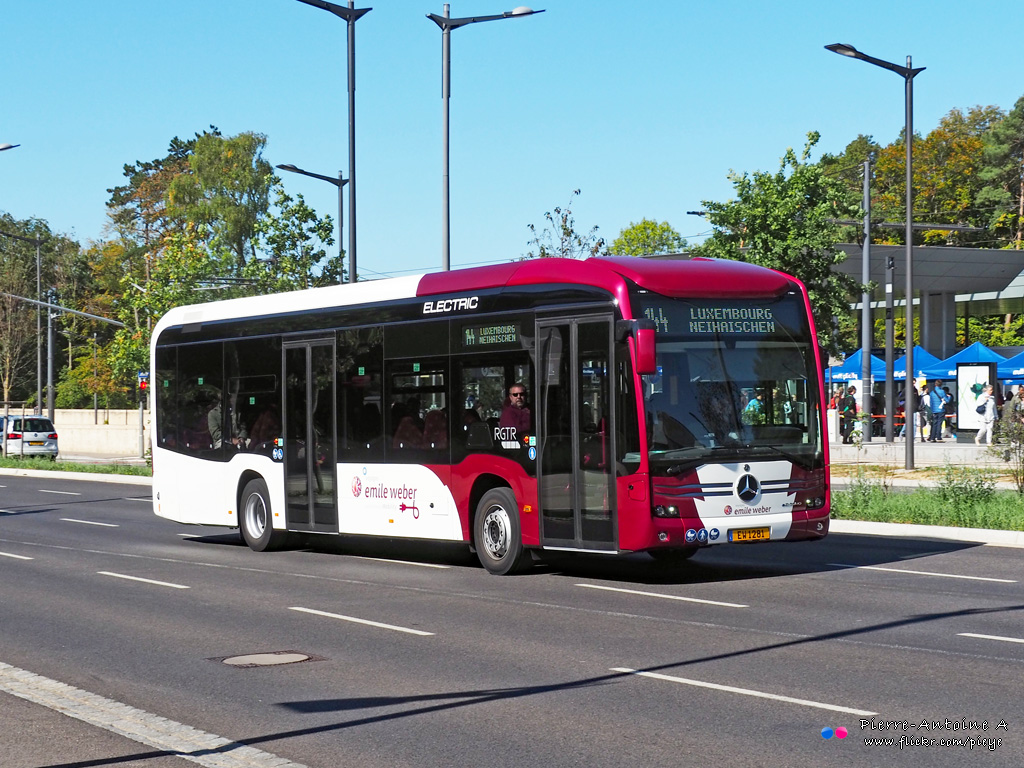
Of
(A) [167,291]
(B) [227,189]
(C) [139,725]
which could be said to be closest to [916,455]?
(C) [139,725]

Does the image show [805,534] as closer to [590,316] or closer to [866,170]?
[590,316]

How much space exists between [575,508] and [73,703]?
674 centimetres

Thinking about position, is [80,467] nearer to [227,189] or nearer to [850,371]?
[850,371]

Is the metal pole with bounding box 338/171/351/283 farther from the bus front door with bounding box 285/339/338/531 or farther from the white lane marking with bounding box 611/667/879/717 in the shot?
the white lane marking with bounding box 611/667/879/717

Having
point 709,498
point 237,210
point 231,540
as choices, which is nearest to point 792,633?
point 709,498

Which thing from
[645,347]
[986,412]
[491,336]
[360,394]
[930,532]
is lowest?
[930,532]

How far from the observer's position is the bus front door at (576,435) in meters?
14.2

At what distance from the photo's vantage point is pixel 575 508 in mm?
14461

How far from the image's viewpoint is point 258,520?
64.9 ft

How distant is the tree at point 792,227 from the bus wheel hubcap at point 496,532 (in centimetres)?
1969

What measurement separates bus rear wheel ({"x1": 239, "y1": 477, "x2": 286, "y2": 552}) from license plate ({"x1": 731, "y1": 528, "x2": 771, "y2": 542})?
7.36 meters

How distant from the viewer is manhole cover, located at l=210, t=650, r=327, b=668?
1008 centimetres

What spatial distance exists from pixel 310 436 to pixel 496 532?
384 centimetres

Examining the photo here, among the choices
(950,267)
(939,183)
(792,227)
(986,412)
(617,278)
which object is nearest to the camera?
(617,278)
